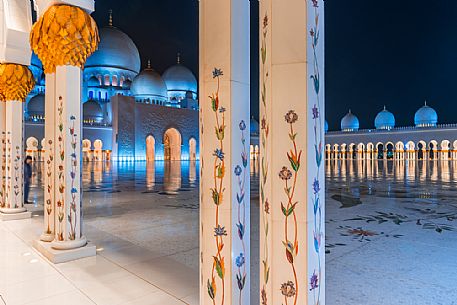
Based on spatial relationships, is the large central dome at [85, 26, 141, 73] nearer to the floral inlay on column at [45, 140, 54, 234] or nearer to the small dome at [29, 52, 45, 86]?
the small dome at [29, 52, 45, 86]

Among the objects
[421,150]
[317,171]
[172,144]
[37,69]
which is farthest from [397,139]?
[317,171]

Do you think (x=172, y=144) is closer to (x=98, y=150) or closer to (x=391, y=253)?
(x=98, y=150)

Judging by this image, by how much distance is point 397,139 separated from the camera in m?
28.1

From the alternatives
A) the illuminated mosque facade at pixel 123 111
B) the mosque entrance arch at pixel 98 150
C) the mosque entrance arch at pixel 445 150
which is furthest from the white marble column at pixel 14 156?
the mosque entrance arch at pixel 445 150

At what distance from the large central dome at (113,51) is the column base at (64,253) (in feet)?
76.8

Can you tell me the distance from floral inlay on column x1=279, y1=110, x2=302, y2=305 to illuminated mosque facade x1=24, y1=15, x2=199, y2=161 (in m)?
21.6

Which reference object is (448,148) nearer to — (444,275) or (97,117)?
(97,117)

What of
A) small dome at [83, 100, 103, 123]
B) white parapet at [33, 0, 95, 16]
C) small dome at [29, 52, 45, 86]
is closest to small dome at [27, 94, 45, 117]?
small dome at [29, 52, 45, 86]

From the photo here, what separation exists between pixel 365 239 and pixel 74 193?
7.12 feet

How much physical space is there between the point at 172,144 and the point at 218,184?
24.8 meters

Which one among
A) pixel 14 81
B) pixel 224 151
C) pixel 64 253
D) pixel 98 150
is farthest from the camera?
pixel 98 150

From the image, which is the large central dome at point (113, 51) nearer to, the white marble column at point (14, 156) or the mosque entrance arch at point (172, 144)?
the mosque entrance arch at point (172, 144)

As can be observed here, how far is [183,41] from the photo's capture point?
73.6 ft

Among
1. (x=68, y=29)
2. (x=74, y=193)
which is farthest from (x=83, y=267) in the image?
(x=68, y=29)
